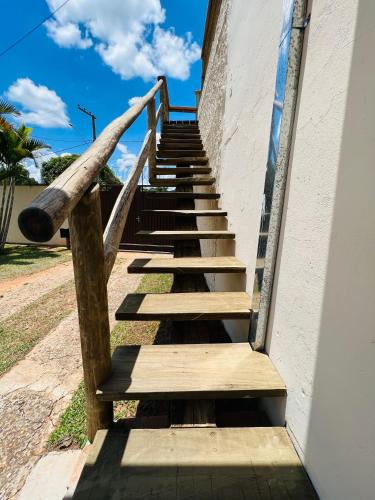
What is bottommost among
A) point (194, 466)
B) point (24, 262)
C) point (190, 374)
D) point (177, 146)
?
point (24, 262)

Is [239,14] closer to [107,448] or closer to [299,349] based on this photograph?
[299,349]

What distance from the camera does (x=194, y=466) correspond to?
0.91 m

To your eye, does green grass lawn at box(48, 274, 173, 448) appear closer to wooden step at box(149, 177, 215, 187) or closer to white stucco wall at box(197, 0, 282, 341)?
white stucco wall at box(197, 0, 282, 341)

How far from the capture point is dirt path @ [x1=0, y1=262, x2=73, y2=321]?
133 inches

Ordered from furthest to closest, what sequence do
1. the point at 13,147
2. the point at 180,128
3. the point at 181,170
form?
the point at 13,147 → the point at 180,128 → the point at 181,170

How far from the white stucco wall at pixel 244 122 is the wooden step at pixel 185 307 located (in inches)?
7.3

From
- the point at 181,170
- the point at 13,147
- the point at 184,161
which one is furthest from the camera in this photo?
the point at 13,147

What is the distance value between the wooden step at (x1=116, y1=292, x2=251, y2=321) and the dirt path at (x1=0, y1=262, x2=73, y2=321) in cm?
232

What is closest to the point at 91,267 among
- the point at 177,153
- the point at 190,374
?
the point at 190,374

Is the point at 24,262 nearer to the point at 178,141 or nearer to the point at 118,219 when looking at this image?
the point at 178,141

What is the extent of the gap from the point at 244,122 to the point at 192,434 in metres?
1.91

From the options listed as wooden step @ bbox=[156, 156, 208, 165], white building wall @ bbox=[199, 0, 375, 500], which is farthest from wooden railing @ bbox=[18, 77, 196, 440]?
wooden step @ bbox=[156, 156, 208, 165]

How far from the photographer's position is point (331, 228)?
0.83 meters

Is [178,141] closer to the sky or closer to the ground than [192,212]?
closer to the sky
